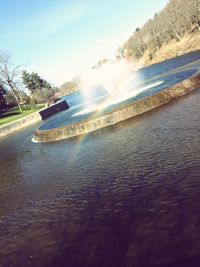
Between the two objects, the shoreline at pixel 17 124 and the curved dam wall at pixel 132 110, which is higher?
the shoreline at pixel 17 124

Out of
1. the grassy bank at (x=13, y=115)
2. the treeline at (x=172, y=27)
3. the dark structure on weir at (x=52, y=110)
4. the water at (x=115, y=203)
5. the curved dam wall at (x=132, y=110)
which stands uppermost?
the treeline at (x=172, y=27)

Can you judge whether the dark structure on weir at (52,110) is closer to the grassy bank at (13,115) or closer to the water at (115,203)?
the grassy bank at (13,115)

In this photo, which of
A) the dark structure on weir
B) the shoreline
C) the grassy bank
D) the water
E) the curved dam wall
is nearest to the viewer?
the water

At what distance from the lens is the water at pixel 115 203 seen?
8094 mm

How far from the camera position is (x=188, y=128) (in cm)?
1566

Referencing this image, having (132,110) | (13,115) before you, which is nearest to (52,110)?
(13,115)

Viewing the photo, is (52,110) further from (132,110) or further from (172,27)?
(172,27)

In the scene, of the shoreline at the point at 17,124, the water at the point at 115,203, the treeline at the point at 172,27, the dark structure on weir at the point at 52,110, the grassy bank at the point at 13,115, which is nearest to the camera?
the water at the point at 115,203

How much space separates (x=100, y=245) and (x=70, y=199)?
13.6ft

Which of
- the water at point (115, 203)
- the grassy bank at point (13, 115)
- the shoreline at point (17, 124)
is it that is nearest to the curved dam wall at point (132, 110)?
the water at point (115, 203)

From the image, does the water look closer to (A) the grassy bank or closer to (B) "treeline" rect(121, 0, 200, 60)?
(A) the grassy bank

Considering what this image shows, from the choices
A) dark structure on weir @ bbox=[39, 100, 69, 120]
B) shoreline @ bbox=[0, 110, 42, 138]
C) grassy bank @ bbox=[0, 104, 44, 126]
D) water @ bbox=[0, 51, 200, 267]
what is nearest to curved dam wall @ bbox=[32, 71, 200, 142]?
water @ bbox=[0, 51, 200, 267]

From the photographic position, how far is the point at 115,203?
35.7ft

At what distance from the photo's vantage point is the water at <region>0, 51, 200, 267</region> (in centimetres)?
809
